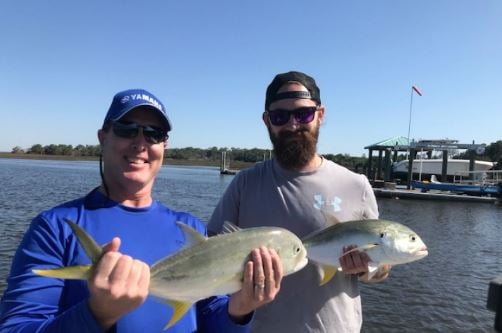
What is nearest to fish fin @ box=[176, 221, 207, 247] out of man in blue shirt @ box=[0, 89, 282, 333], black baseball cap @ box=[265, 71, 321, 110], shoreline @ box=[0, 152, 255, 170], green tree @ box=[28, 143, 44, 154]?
man in blue shirt @ box=[0, 89, 282, 333]

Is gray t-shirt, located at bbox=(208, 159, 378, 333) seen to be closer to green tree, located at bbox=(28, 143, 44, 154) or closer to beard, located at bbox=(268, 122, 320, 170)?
beard, located at bbox=(268, 122, 320, 170)

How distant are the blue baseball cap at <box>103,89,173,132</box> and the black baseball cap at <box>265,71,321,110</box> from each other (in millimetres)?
1351

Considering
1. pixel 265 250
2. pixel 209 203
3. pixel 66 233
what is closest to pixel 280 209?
pixel 265 250

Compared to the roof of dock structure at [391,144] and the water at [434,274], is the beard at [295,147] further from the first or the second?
the roof of dock structure at [391,144]

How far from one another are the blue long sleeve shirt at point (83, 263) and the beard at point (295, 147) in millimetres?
1198

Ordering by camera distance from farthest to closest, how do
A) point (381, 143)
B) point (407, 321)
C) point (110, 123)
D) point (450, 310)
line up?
point (381, 143) < point (450, 310) < point (407, 321) < point (110, 123)

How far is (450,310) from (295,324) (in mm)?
11247

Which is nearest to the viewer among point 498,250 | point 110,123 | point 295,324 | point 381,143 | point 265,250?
point 265,250

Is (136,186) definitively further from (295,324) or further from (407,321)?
(407,321)

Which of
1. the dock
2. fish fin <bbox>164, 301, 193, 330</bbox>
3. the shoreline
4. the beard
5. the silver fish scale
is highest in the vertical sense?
the beard

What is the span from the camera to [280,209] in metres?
3.74

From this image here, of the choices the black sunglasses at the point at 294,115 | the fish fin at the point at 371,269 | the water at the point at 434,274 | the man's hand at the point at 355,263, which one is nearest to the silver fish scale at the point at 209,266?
the man's hand at the point at 355,263

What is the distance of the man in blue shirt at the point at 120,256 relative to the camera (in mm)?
1939

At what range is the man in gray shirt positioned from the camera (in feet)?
11.6
